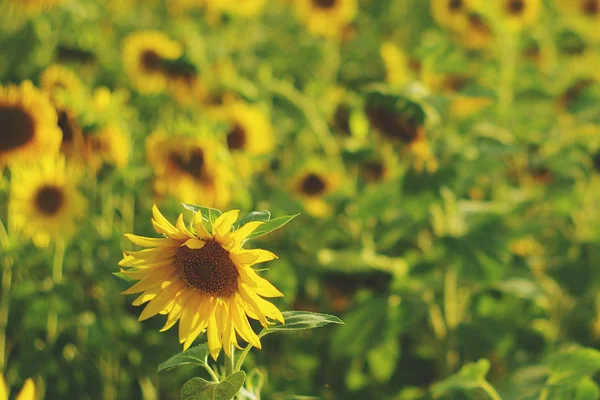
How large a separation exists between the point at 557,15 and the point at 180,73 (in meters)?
2.46

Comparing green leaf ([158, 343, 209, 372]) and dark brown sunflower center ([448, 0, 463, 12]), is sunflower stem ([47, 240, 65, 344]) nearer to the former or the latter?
green leaf ([158, 343, 209, 372])

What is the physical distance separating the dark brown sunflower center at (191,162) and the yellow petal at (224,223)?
3.69ft

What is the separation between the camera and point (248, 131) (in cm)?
235

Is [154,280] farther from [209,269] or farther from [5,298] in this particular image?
[5,298]

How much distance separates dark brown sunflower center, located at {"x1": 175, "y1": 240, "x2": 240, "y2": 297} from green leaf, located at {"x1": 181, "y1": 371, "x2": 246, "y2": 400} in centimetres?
12

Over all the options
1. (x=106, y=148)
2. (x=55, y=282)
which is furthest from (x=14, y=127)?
(x=55, y=282)

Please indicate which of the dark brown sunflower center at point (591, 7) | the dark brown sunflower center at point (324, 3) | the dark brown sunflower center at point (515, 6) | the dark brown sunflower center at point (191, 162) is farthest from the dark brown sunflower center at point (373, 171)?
the dark brown sunflower center at point (591, 7)

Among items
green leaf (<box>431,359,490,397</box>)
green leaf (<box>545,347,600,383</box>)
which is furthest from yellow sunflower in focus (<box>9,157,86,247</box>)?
green leaf (<box>545,347,600,383</box>)

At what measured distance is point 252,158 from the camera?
2.13 meters

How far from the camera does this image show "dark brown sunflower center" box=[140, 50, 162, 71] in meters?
2.66

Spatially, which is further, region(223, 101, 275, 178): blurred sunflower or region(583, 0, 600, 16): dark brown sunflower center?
region(583, 0, 600, 16): dark brown sunflower center

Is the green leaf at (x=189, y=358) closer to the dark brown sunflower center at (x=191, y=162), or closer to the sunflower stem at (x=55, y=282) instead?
the sunflower stem at (x=55, y=282)

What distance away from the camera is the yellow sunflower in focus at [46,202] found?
1830 mm

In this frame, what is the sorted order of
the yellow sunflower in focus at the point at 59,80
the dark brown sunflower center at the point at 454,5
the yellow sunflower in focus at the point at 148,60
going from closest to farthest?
1. the yellow sunflower in focus at the point at 59,80
2. the yellow sunflower in focus at the point at 148,60
3. the dark brown sunflower center at the point at 454,5
